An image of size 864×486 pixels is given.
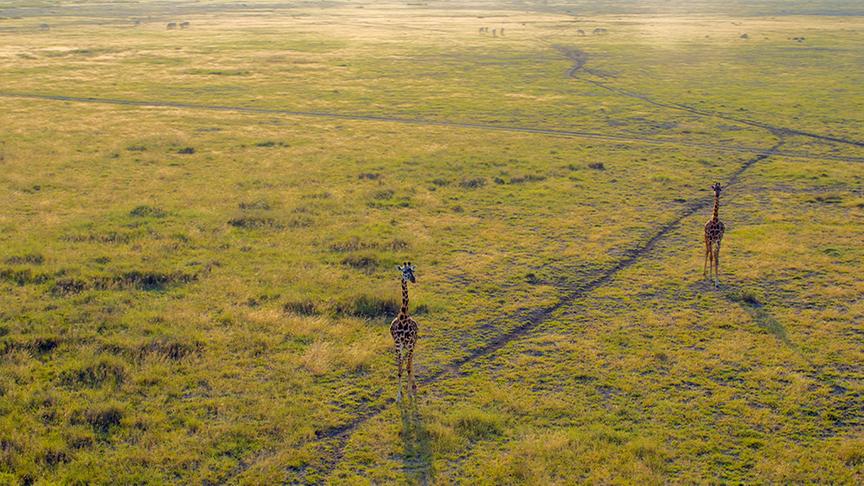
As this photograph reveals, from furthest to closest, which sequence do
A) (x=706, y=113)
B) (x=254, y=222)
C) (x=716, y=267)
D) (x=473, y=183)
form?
1. (x=706, y=113)
2. (x=473, y=183)
3. (x=254, y=222)
4. (x=716, y=267)

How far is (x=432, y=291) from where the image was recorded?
25.0 m

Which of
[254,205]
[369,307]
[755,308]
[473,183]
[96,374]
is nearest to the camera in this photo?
[96,374]

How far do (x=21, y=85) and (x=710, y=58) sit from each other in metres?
80.2

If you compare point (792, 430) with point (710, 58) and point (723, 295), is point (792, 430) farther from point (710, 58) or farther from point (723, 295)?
point (710, 58)

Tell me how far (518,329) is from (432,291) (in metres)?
3.88

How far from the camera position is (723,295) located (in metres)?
24.6

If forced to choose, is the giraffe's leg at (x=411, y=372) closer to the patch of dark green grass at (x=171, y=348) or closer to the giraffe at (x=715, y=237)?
the patch of dark green grass at (x=171, y=348)

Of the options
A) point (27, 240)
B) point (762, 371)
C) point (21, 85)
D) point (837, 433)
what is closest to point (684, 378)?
point (762, 371)

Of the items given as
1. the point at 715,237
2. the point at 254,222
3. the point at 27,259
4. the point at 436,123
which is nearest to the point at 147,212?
the point at 254,222

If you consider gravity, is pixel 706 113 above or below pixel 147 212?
above

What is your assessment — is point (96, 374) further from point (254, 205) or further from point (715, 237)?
point (715, 237)

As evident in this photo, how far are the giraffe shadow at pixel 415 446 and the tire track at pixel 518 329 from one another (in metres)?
0.63

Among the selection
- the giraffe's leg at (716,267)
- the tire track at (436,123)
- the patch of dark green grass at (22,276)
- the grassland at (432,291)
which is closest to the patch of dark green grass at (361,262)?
the grassland at (432,291)

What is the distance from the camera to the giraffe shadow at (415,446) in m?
15.6
